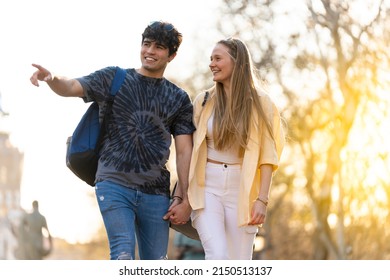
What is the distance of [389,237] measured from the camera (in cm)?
3181

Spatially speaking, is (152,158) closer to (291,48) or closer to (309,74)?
(291,48)

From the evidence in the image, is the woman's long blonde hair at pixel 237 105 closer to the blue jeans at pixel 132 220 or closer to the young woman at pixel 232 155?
the young woman at pixel 232 155

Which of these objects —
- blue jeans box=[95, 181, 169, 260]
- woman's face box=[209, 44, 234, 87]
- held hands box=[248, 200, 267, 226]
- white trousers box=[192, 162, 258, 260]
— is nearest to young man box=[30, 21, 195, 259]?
blue jeans box=[95, 181, 169, 260]

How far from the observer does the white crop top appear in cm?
885

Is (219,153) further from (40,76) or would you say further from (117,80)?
(40,76)

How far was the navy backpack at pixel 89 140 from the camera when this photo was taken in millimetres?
8664

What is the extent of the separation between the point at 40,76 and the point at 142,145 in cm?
87

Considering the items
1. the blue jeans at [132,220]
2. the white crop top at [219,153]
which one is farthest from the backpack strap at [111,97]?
the white crop top at [219,153]

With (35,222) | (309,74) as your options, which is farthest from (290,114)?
(35,222)

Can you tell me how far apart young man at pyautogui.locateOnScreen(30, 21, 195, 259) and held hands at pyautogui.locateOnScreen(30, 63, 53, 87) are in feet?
0.54

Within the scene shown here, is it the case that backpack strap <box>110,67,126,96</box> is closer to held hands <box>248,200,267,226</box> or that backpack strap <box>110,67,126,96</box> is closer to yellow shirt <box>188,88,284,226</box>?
yellow shirt <box>188,88,284,226</box>

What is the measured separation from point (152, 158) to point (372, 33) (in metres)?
15.0

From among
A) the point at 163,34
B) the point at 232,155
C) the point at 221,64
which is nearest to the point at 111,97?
the point at 163,34

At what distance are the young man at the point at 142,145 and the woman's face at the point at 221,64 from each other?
0.29 m
